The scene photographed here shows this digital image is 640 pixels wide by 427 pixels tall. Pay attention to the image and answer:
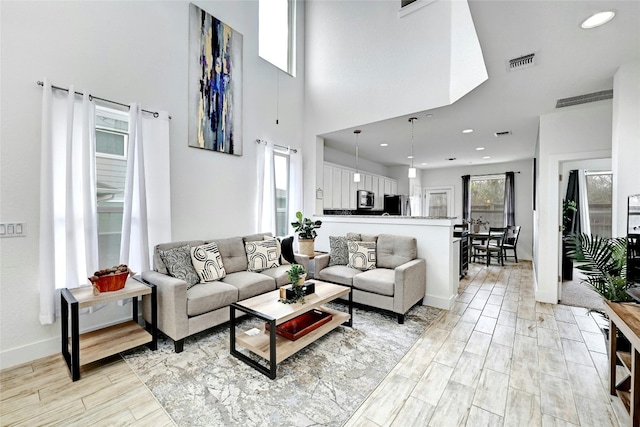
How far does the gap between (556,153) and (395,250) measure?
264 cm

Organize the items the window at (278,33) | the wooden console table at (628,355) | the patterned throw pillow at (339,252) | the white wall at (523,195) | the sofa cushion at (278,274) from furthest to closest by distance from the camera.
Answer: the white wall at (523,195), the window at (278,33), the patterned throw pillow at (339,252), the sofa cushion at (278,274), the wooden console table at (628,355)

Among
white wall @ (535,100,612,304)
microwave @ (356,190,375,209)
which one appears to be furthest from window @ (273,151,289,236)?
white wall @ (535,100,612,304)

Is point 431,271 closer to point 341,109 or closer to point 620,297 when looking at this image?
point 620,297

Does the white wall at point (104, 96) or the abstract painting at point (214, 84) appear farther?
the abstract painting at point (214, 84)

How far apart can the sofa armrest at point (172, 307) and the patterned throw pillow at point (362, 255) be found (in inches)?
82.4

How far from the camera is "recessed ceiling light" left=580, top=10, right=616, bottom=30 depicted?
201cm

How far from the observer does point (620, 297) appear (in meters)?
2.13

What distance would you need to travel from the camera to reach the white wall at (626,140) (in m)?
2.60

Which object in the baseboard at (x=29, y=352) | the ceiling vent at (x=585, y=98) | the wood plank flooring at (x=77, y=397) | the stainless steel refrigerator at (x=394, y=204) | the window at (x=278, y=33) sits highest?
the window at (x=278, y=33)

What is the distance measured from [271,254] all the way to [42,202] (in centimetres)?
229

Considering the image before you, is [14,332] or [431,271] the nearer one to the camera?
[14,332]

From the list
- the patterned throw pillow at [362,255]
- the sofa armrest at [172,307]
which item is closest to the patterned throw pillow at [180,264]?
the sofa armrest at [172,307]

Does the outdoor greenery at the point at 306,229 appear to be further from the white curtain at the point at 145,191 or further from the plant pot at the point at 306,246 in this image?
the white curtain at the point at 145,191

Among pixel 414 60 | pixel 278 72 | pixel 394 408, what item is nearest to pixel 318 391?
pixel 394 408
